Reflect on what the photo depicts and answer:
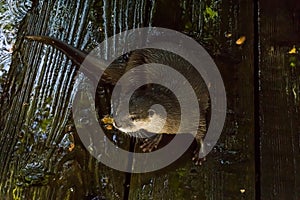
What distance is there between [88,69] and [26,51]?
182mm

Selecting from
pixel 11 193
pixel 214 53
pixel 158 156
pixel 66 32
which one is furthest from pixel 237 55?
pixel 11 193

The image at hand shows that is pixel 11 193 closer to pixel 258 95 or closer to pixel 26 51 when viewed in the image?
pixel 26 51

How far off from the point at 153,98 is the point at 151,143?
0.11 m

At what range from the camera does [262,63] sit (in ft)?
4.56

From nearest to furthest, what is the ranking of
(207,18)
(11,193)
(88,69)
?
(11,193) < (88,69) < (207,18)

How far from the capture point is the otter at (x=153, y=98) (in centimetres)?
121

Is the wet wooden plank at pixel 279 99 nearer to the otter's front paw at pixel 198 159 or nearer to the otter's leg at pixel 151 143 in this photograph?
the otter's front paw at pixel 198 159

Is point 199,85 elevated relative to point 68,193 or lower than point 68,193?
elevated

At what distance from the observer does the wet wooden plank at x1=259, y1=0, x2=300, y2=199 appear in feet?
4.12

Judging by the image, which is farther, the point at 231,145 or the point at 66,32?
the point at 66,32

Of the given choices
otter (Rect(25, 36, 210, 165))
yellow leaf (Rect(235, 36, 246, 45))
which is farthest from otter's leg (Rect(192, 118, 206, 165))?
yellow leaf (Rect(235, 36, 246, 45))

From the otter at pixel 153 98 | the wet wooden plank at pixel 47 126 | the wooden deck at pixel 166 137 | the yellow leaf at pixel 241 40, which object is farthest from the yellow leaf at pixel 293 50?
the wet wooden plank at pixel 47 126

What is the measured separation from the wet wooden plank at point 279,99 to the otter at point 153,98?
0.15 metres

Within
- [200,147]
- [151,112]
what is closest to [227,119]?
[200,147]
